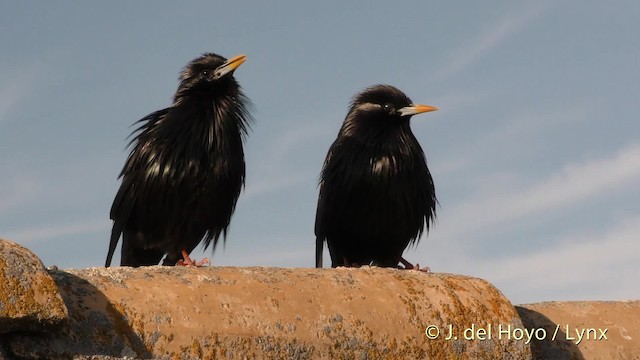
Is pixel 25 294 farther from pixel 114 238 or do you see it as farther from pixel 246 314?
pixel 114 238

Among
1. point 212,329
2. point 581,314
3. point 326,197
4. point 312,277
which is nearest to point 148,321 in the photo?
point 212,329

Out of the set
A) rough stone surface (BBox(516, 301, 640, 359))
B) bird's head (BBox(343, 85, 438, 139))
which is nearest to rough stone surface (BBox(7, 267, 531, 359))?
rough stone surface (BBox(516, 301, 640, 359))

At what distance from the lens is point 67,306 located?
9.51 feet

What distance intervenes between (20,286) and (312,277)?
1.34m

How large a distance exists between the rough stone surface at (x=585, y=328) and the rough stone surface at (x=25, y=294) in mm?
2734

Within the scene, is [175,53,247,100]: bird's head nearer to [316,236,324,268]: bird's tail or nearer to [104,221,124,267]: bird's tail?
[104,221,124,267]: bird's tail

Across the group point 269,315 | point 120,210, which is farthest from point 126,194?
point 269,315

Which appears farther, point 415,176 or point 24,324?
point 415,176

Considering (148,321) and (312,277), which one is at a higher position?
(312,277)

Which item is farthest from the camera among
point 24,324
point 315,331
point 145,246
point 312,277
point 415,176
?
point 415,176

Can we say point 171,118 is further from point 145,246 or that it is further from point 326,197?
point 326,197

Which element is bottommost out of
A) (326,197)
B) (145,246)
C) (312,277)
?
(312,277)

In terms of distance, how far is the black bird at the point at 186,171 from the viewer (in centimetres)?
576

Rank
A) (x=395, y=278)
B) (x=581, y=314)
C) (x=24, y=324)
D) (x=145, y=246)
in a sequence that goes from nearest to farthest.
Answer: (x=24, y=324), (x=395, y=278), (x=581, y=314), (x=145, y=246)
